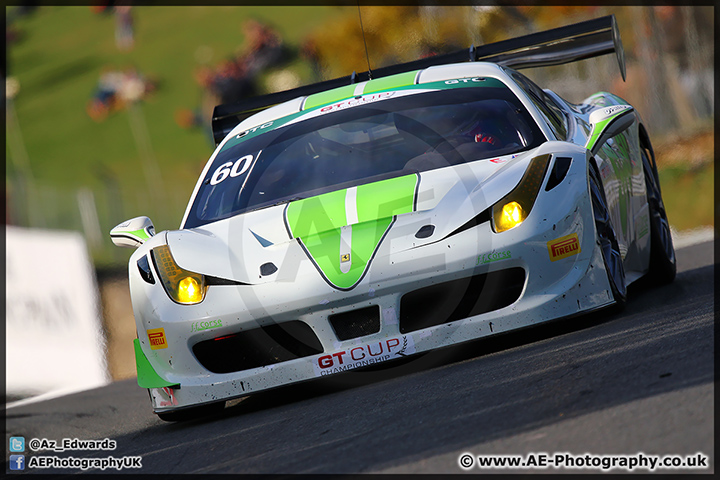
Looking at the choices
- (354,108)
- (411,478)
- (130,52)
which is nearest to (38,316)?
(354,108)

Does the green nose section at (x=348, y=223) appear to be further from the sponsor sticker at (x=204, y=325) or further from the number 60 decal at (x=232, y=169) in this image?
the number 60 decal at (x=232, y=169)

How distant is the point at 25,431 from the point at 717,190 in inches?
450

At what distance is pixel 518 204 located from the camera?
13.3ft

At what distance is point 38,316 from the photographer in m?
11.0

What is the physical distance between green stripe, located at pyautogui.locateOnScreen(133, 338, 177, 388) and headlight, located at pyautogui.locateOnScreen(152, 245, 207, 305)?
0.33 meters

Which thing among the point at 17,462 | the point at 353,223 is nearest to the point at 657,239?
the point at 353,223

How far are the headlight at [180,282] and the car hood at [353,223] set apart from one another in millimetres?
37

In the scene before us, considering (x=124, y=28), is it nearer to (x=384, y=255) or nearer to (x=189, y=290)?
(x=189, y=290)

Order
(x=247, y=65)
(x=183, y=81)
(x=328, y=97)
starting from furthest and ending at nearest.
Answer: (x=183, y=81), (x=247, y=65), (x=328, y=97)

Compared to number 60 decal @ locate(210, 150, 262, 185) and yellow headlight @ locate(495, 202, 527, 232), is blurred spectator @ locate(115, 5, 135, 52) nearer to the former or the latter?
number 60 decal @ locate(210, 150, 262, 185)

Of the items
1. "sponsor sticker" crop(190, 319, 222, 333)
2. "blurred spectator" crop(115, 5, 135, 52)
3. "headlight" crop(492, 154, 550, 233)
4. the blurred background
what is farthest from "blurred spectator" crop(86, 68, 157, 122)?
"headlight" crop(492, 154, 550, 233)

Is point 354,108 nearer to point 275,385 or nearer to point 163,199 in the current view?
point 275,385

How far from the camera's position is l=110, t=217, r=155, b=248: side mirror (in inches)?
193

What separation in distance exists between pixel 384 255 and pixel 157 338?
3.55ft
